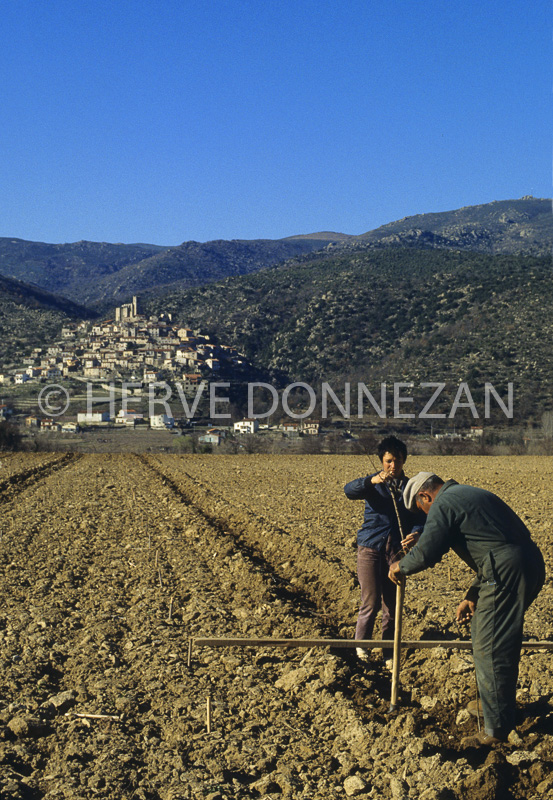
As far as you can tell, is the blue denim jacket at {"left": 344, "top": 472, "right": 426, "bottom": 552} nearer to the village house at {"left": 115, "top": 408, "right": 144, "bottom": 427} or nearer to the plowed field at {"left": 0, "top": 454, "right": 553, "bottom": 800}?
the plowed field at {"left": 0, "top": 454, "right": 553, "bottom": 800}

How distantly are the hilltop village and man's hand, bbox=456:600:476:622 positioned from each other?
229 ft

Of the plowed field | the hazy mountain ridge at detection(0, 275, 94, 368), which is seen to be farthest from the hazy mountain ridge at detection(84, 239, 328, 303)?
the plowed field

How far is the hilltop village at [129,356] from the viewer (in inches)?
3149

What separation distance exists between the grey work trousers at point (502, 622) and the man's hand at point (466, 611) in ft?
0.63

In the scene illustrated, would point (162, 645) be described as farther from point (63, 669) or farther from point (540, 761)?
point (540, 761)

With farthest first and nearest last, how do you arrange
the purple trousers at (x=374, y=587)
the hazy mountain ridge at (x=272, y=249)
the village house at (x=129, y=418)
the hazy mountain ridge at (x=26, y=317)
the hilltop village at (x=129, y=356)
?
the hazy mountain ridge at (x=272, y=249) < the hazy mountain ridge at (x=26, y=317) < the hilltop village at (x=129, y=356) < the village house at (x=129, y=418) < the purple trousers at (x=374, y=587)

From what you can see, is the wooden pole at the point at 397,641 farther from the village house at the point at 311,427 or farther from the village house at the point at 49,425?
the village house at the point at 49,425

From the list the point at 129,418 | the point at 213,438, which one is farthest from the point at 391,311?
the point at 213,438

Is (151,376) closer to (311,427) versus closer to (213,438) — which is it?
(311,427)

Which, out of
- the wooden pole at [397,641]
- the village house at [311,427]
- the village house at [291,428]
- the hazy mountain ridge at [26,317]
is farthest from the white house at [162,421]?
the wooden pole at [397,641]

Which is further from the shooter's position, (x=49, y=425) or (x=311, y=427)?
(x=49, y=425)

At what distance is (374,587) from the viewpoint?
649 centimetres

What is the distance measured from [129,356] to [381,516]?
8592 cm

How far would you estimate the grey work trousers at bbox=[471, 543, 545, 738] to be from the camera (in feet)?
15.9
